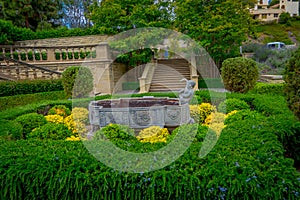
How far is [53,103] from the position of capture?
7539mm

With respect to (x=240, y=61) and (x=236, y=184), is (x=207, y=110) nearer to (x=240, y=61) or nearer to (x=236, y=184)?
(x=240, y=61)

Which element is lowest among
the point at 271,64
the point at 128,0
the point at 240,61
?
the point at 271,64

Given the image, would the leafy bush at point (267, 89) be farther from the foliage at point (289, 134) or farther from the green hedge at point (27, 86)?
the green hedge at point (27, 86)

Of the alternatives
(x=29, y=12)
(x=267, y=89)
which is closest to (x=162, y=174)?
(x=267, y=89)

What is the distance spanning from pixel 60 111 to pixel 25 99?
13.2ft

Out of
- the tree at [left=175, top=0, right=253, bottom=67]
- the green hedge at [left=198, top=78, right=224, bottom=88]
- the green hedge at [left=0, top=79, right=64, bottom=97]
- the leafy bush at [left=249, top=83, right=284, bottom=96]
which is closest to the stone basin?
the leafy bush at [left=249, top=83, right=284, bottom=96]

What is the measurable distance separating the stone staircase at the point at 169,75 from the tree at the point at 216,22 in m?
2.39

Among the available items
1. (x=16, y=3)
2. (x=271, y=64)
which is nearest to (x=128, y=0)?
(x=271, y=64)

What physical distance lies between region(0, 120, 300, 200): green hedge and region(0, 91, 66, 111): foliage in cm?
751

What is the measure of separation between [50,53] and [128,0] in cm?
559

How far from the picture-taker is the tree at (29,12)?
20.2 metres

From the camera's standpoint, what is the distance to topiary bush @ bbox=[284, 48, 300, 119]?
377 cm

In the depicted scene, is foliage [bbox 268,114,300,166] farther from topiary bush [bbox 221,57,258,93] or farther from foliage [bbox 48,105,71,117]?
foliage [bbox 48,105,71,117]

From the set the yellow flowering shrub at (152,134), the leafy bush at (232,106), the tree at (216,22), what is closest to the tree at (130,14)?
the tree at (216,22)
